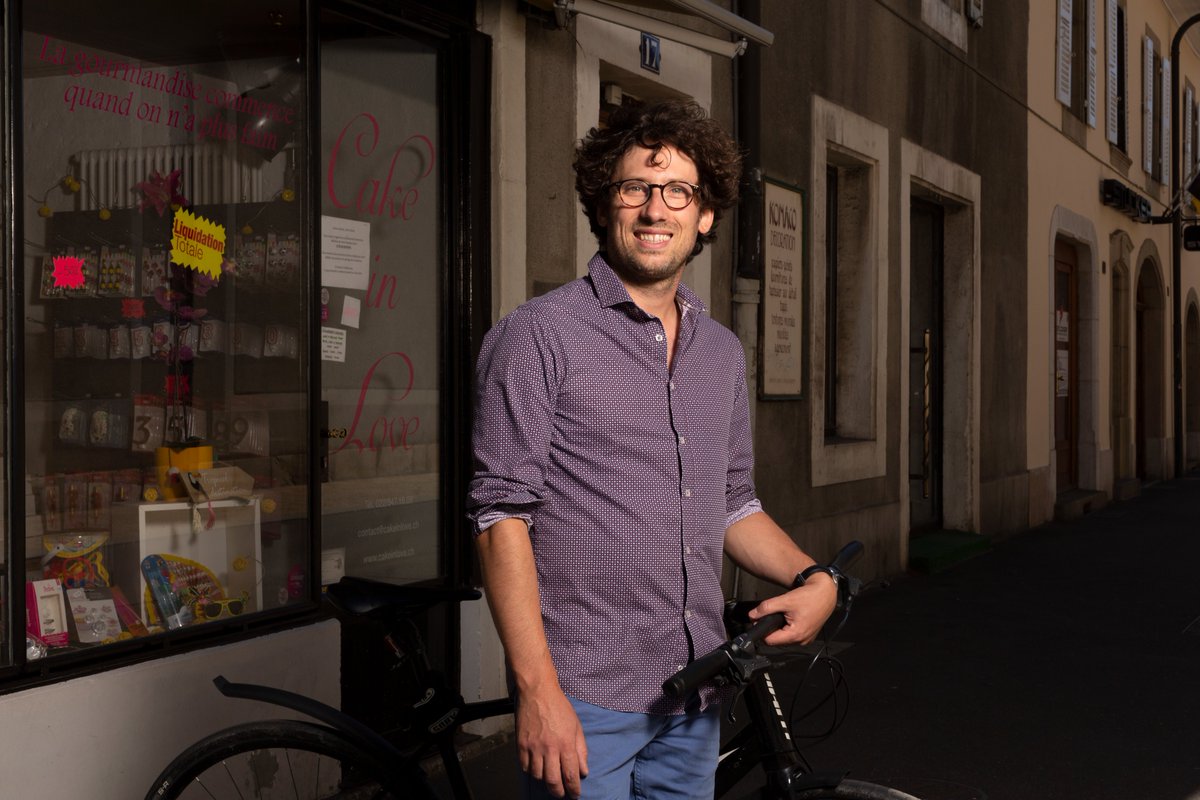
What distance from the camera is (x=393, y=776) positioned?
2.95m

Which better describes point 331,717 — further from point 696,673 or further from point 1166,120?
point 1166,120

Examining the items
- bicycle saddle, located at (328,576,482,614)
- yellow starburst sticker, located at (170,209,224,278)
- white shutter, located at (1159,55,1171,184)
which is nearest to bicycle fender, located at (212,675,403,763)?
bicycle saddle, located at (328,576,482,614)

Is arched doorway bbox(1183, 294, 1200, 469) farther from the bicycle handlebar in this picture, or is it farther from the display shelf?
the bicycle handlebar

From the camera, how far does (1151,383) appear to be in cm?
2128

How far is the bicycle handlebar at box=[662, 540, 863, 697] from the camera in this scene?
2.06 metres

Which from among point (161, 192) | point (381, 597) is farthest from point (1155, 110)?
point (381, 597)

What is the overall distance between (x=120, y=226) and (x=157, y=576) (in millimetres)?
1099

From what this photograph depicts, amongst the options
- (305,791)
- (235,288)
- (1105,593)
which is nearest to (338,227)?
(235,288)

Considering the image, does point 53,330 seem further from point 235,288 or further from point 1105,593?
point 1105,593

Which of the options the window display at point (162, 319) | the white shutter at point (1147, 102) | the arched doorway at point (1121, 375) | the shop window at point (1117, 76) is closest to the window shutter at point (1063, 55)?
the shop window at point (1117, 76)

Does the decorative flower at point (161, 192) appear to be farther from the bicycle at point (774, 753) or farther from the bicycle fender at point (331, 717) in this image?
the bicycle at point (774, 753)

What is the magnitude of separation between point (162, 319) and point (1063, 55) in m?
12.8

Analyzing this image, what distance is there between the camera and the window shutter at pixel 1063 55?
15.1 m

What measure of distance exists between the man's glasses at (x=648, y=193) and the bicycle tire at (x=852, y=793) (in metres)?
1.10
